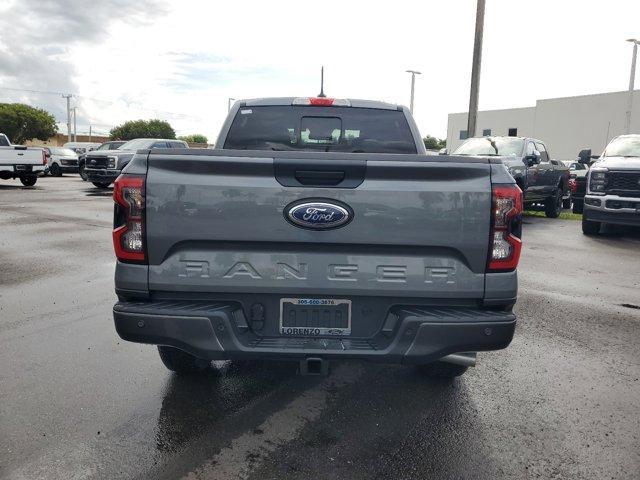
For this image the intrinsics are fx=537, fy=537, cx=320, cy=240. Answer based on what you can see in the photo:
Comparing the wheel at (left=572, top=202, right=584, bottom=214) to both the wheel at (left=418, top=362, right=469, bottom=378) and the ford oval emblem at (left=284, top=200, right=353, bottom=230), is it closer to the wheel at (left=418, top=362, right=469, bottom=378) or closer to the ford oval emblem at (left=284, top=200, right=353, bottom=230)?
the wheel at (left=418, top=362, right=469, bottom=378)

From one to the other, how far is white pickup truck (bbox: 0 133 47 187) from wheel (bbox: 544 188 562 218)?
58.7ft

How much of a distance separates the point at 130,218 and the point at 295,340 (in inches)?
42.3

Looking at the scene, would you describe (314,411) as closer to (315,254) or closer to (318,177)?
(315,254)

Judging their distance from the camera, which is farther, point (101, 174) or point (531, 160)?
point (101, 174)

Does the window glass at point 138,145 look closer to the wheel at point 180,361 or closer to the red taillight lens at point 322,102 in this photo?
the red taillight lens at point 322,102

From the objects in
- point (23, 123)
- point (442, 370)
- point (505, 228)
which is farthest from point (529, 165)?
point (23, 123)

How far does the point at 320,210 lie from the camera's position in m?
2.76

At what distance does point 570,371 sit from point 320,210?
261 cm

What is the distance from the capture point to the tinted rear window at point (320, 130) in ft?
14.7

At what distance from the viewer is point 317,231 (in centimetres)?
277

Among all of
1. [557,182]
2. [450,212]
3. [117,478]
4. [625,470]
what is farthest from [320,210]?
[557,182]

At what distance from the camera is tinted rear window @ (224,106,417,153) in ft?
14.7

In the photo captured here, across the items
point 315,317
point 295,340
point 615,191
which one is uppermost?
point 615,191

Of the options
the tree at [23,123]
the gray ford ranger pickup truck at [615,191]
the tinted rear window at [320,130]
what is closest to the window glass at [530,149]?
the gray ford ranger pickup truck at [615,191]
